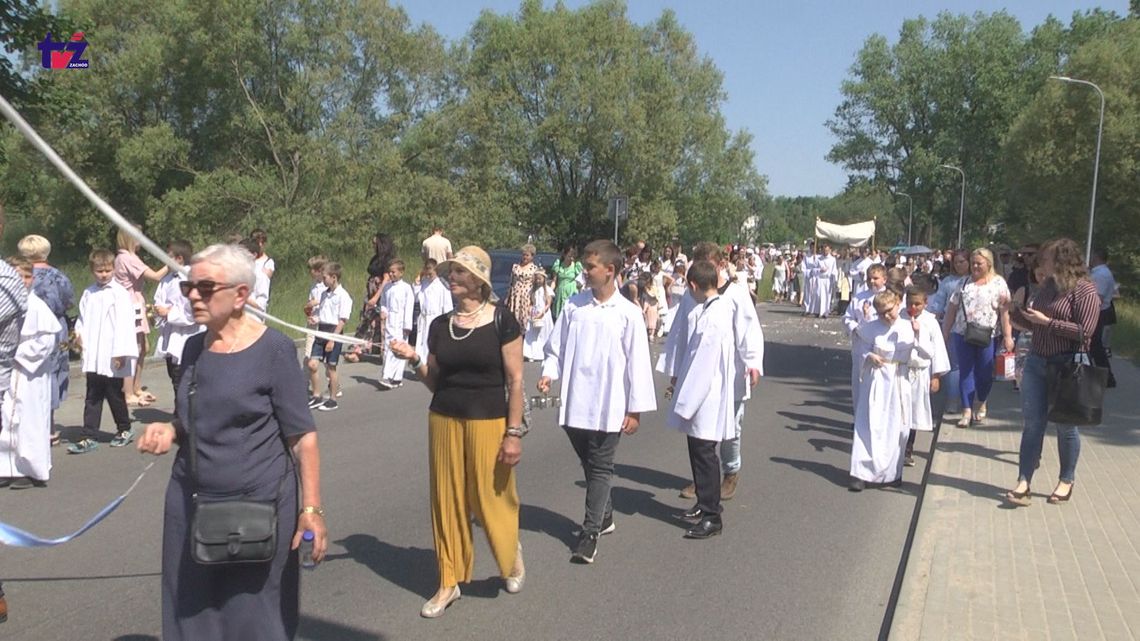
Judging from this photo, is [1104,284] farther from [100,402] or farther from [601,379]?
[100,402]

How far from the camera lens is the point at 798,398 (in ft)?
41.0

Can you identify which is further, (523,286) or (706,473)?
Result: (523,286)

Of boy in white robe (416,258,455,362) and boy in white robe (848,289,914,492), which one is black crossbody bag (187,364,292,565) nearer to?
boy in white robe (848,289,914,492)

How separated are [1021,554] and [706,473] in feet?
6.31

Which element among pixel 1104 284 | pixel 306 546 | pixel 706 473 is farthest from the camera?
pixel 1104 284

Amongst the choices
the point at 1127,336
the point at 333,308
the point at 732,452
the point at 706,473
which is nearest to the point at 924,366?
the point at 732,452

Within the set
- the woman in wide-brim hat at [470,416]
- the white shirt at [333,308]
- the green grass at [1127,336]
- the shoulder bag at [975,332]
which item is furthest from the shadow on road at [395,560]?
the green grass at [1127,336]

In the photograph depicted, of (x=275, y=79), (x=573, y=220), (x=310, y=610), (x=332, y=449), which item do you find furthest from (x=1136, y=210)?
(x=310, y=610)

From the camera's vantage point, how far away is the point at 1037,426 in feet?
22.9

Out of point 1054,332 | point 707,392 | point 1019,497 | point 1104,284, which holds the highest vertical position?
point 1104,284

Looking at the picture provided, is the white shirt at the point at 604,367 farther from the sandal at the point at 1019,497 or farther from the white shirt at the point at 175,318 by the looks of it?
the white shirt at the point at 175,318

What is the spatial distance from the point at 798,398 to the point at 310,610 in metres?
8.70

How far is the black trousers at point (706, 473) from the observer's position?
6.11 m

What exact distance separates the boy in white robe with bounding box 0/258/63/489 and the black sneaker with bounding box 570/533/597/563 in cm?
388
